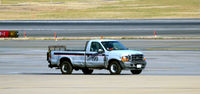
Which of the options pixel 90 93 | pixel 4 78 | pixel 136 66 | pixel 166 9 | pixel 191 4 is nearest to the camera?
pixel 90 93

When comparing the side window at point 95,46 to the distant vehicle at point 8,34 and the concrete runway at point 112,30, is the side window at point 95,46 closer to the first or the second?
the distant vehicle at point 8,34

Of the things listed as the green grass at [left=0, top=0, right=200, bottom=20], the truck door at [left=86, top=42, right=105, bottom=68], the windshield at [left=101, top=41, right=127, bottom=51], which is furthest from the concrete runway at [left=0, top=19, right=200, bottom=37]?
the green grass at [left=0, top=0, right=200, bottom=20]

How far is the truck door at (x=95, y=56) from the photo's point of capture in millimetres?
23469

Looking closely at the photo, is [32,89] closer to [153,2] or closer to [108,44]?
[108,44]

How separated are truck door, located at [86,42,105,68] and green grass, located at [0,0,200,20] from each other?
4230 inches

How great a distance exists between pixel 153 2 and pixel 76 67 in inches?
Answer: 6085

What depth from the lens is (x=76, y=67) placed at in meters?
24.1

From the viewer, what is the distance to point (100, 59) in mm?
23484

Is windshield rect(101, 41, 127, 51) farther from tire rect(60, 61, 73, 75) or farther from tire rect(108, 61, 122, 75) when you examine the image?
tire rect(60, 61, 73, 75)

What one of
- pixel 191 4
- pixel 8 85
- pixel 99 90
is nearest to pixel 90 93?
pixel 99 90

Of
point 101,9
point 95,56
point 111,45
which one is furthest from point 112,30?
point 101,9

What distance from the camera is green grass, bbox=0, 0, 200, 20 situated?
138 meters

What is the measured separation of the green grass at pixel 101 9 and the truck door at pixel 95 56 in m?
107

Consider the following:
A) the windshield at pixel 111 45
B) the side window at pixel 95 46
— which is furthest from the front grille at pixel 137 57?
the side window at pixel 95 46
